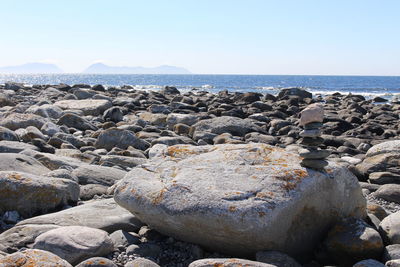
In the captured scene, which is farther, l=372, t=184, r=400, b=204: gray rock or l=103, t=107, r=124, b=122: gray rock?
l=103, t=107, r=124, b=122: gray rock

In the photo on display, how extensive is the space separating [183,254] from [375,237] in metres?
1.80

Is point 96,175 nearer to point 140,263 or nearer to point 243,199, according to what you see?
point 140,263

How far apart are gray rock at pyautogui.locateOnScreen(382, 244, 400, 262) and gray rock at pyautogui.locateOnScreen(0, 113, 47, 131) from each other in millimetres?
9241

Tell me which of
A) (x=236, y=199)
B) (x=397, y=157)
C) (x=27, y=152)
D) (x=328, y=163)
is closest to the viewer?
(x=236, y=199)

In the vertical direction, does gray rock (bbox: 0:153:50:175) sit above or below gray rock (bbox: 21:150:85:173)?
above

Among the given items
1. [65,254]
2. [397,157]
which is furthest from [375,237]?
[397,157]

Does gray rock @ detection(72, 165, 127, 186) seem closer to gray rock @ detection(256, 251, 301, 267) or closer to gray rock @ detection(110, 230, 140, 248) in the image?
gray rock @ detection(110, 230, 140, 248)

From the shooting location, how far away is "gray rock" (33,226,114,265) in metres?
3.95

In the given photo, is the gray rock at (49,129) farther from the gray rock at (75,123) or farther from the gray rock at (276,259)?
the gray rock at (276,259)

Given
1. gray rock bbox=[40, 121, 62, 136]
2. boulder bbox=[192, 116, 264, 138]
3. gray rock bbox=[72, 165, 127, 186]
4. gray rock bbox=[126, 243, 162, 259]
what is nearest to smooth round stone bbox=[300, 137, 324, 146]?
gray rock bbox=[126, 243, 162, 259]

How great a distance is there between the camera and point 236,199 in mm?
4203

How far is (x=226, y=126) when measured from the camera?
550 inches

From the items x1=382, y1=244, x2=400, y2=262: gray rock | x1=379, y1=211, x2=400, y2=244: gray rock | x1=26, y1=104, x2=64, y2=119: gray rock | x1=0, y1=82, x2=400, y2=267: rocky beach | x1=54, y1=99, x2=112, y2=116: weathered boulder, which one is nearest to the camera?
x1=0, y1=82, x2=400, y2=267: rocky beach

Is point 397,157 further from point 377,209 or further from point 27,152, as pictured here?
point 27,152
